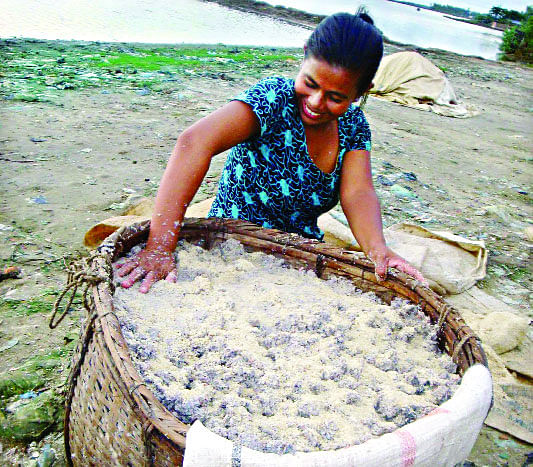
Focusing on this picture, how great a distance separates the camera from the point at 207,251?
181cm

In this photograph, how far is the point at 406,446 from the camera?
981 millimetres

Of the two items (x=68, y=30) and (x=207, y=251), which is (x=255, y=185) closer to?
(x=207, y=251)

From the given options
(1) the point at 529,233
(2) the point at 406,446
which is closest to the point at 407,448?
(2) the point at 406,446

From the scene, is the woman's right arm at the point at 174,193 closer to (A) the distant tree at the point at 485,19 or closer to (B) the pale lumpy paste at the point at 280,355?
(B) the pale lumpy paste at the point at 280,355

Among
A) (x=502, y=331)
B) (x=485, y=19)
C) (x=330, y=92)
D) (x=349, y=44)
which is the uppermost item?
(x=349, y=44)

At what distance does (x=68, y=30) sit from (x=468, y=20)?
36257 mm

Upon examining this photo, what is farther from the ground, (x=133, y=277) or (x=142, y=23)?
(x=133, y=277)

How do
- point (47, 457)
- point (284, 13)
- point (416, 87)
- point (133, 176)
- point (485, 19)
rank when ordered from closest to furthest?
point (47, 457) < point (133, 176) < point (416, 87) < point (284, 13) < point (485, 19)

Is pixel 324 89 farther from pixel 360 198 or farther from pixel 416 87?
pixel 416 87

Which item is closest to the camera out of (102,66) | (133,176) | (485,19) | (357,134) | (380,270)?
(380,270)

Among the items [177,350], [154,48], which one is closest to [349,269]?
[177,350]

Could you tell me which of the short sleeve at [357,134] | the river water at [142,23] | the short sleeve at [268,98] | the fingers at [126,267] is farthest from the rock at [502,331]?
the river water at [142,23]

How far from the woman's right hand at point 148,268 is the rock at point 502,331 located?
1.49 metres

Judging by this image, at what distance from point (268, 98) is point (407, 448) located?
1260mm
